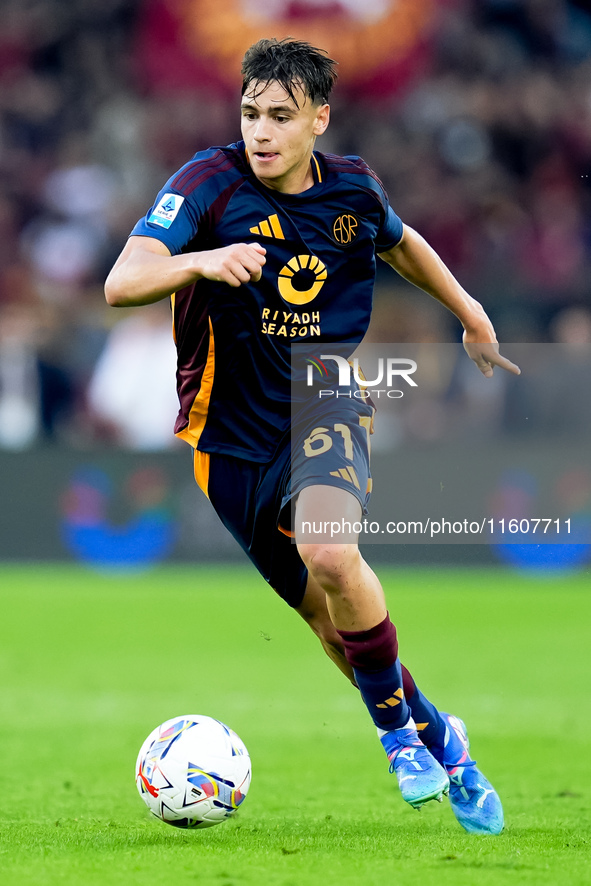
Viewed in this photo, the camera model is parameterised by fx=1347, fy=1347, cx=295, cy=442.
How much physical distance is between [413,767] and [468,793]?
0.35 metres

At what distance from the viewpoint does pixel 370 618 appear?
4.38 m

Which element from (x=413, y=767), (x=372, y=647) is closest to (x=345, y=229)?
(x=372, y=647)

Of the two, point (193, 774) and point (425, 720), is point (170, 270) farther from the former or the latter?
point (425, 720)

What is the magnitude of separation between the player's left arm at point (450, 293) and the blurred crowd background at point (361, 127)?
914 cm

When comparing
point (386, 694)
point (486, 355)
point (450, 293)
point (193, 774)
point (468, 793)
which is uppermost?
point (450, 293)

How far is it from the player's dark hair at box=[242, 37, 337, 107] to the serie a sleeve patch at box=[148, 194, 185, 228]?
0.49m

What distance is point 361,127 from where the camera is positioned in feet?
56.0

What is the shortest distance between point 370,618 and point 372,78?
532 inches

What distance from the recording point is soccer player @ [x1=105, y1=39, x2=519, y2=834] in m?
4.38

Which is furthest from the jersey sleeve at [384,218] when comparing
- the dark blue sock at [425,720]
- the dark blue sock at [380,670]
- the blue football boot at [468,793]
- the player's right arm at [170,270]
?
the blue football boot at [468,793]

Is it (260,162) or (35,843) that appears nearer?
(35,843)

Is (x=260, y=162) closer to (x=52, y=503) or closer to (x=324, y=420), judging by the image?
(x=324, y=420)

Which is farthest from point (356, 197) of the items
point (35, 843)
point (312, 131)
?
point (35, 843)

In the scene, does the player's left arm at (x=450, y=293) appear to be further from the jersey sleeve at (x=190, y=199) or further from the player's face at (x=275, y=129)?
the jersey sleeve at (x=190, y=199)
